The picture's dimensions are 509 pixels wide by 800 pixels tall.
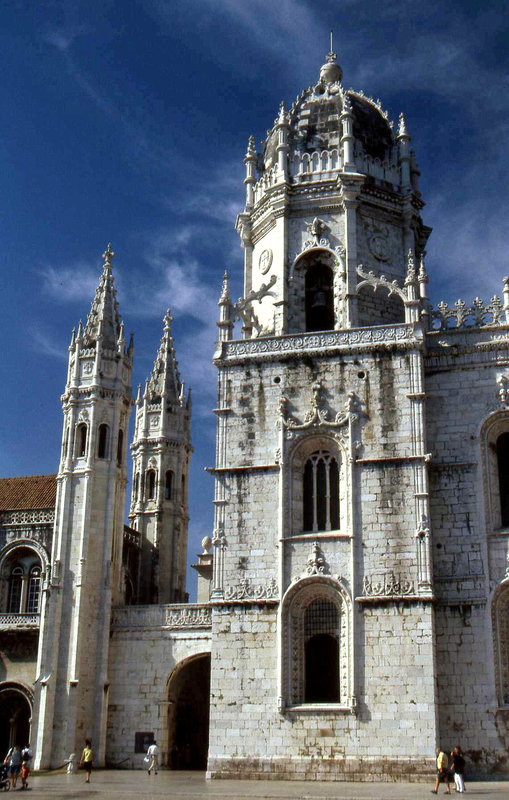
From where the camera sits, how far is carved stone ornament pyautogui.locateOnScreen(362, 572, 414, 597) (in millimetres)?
27906

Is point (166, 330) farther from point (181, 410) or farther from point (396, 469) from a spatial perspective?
point (396, 469)

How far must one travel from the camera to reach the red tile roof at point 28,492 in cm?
3841

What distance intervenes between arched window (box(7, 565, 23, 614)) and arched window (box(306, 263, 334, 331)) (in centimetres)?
1531

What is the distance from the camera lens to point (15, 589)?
37719mm

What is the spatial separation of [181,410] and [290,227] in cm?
1250

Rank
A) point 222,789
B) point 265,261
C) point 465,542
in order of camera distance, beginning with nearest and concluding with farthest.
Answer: point 222,789 < point 465,542 < point 265,261

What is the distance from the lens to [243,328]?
3412cm

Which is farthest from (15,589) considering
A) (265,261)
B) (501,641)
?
(501,641)

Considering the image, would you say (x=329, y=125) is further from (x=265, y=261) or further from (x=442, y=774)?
(x=442, y=774)

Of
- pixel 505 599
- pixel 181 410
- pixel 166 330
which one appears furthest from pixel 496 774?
pixel 166 330

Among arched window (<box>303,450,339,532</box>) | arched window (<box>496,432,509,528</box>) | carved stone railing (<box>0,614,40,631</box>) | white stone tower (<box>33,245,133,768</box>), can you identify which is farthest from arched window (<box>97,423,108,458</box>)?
arched window (<box>496,432,509,528</box>)

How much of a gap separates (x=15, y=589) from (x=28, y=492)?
13.3ft

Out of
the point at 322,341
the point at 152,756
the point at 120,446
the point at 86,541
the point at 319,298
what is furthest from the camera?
the point at 120,446

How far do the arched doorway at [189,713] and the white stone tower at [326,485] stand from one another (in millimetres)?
4654
